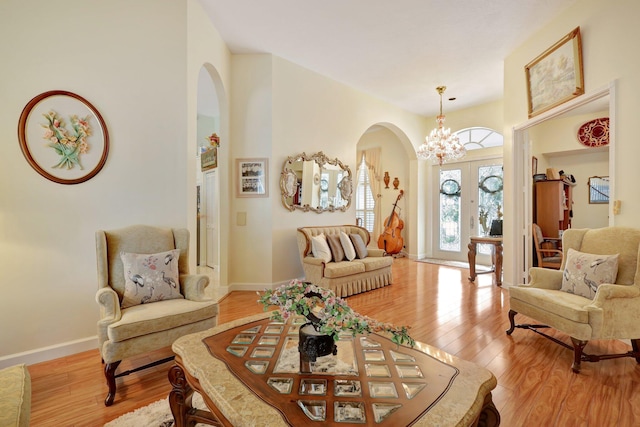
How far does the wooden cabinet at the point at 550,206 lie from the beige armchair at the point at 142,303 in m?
5.65

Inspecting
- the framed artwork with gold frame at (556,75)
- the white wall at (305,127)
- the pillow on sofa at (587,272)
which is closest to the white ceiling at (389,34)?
the white wall at (305,127)

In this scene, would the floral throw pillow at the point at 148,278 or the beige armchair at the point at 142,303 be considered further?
the floral throw pillow at the point at 148,278

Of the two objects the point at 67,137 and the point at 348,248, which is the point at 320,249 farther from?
the point at 67,137

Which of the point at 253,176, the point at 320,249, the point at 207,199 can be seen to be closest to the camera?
the point at 320,249

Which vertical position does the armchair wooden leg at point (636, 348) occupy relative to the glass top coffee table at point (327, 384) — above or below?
below

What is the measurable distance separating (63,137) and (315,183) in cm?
319

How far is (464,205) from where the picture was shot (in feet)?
21.9

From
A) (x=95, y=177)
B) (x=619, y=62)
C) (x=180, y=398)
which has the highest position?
(x=619, y=62)

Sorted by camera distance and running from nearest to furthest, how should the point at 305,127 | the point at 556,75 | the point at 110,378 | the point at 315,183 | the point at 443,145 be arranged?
the point at 110,378 < the point at 556,75 < the point at 305,127 < the point at 315,183 < the point at 443,145

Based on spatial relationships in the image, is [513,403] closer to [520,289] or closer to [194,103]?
[520,289]

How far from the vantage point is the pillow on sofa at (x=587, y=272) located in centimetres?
239

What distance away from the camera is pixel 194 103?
323 cm

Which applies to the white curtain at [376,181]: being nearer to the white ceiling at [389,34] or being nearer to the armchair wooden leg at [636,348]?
the white ceiling at [389,34]

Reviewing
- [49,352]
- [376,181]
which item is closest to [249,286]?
[49,352]
